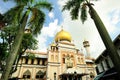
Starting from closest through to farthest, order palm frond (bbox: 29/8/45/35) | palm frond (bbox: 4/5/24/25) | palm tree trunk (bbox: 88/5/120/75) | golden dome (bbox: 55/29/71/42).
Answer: palm tree trunk (bbox: 88/5/120/75) < palm frond (bbox: 4/5/24/25) < palm frond (bbox: 29/8/45/35) < golden dome (bbox: 55/29/71/42)

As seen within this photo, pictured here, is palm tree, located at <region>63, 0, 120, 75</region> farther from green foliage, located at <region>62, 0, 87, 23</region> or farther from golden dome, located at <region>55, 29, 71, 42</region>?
golden dome, located at <region>55, 29, 71, 42</region>

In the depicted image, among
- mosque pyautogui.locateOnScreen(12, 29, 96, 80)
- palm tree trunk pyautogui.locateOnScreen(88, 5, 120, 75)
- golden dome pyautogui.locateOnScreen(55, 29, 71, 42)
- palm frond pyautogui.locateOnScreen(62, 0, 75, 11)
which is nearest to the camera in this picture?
palm tree trunk pyautogui.locateOnScreen(88, 5, 120, 75)

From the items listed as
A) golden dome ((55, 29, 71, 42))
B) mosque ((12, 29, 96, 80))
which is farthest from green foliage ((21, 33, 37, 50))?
golden dome ((55, 29, 71, 42))

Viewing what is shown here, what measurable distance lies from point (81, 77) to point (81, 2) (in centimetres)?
2760

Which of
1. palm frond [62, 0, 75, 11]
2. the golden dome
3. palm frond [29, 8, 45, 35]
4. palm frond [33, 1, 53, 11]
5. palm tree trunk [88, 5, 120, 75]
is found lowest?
palm tree trunk [88, 5, 120, 75]

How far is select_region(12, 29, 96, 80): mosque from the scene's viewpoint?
1347 inches

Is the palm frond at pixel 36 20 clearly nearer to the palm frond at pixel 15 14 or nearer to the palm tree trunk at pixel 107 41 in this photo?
the palm frond at pixel 15 14

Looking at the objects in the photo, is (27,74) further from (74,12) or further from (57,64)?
(74,12)

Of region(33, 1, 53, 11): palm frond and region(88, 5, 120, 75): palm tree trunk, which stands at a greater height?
region(33, 1, 53, 11): palm frond

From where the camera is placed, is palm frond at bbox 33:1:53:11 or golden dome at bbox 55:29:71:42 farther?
golden dome at bbox 55:29:71:42

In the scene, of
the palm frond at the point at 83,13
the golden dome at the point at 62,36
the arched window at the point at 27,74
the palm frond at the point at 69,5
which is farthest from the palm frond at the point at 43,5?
the golden dome at the point at 62,36

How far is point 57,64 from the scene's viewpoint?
121ft

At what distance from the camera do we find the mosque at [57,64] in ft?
112

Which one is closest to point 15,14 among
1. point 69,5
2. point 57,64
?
point 69,5
